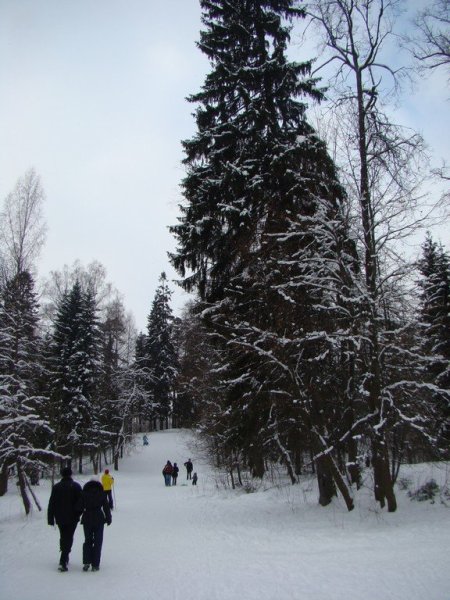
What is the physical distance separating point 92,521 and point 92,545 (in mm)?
456

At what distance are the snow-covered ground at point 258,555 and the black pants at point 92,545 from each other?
0.20 m

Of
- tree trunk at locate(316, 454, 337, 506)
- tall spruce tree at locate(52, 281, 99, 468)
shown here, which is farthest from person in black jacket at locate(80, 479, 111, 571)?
tall spruce tree at locate(52, 281, 99, 468)

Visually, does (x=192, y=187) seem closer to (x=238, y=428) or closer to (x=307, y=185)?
(x=307, y=185)

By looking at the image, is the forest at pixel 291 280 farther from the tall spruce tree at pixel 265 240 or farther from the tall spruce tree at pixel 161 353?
the tall spruce tree at pixel 161 353

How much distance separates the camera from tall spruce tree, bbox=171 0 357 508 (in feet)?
36.0

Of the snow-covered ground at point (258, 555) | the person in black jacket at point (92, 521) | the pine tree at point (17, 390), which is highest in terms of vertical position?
the pine tree at point (17, 390)

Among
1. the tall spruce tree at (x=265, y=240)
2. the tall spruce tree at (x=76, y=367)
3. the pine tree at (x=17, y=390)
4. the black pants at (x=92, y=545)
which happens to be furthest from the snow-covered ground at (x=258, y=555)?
the tall spruce tree at (x=76, y=367)

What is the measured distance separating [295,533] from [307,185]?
8.79 meters

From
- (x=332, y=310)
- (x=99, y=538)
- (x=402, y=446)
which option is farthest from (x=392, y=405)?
(x=99, y=538)

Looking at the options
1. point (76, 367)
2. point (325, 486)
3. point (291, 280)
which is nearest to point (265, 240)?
point (291, 280)

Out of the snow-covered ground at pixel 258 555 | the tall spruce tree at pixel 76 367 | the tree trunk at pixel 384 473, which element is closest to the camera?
the snow-covered ground at pixel 258 555

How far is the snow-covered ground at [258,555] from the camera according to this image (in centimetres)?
555

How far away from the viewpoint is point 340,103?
11867 millimetres

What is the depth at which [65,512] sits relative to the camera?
720 cm
